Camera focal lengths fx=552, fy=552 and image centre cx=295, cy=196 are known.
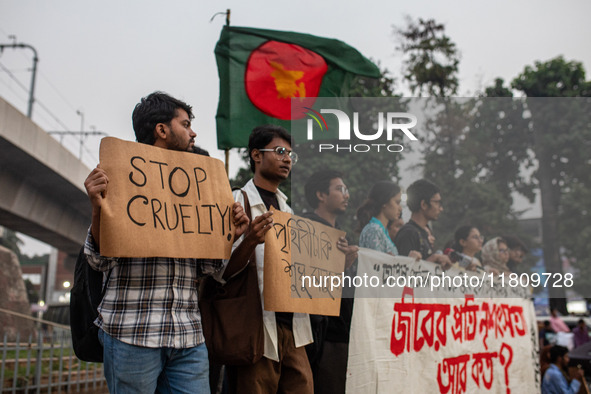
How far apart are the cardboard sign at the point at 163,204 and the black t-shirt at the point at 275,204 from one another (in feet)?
1.42

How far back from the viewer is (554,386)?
6145mm

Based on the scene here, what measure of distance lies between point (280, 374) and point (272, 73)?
10.5 feet

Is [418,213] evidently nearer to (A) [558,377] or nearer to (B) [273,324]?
(B) [273,324]

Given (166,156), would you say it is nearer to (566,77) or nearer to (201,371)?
(201,371)

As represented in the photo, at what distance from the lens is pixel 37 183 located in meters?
11.0

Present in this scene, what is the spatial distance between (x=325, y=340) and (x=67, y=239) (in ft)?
41.0

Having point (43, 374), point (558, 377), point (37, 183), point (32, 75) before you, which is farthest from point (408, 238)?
point (32, 75)

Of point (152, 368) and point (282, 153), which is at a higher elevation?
point (282, 153)

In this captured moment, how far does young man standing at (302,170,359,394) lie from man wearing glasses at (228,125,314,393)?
0.68ft

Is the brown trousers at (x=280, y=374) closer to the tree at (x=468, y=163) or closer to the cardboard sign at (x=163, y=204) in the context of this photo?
the cardboard sign at (x=163, y=204)

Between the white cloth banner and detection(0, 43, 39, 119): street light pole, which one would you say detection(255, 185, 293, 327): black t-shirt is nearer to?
the white cloth banner

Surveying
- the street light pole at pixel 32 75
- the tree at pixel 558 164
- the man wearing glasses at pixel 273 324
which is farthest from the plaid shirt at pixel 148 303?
the street light pole at pixel 32 75

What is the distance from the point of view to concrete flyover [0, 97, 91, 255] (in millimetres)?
8594

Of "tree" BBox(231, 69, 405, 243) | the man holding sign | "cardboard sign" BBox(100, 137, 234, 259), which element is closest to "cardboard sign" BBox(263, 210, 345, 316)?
"tree" BBox(231, 69, 405, 243)
